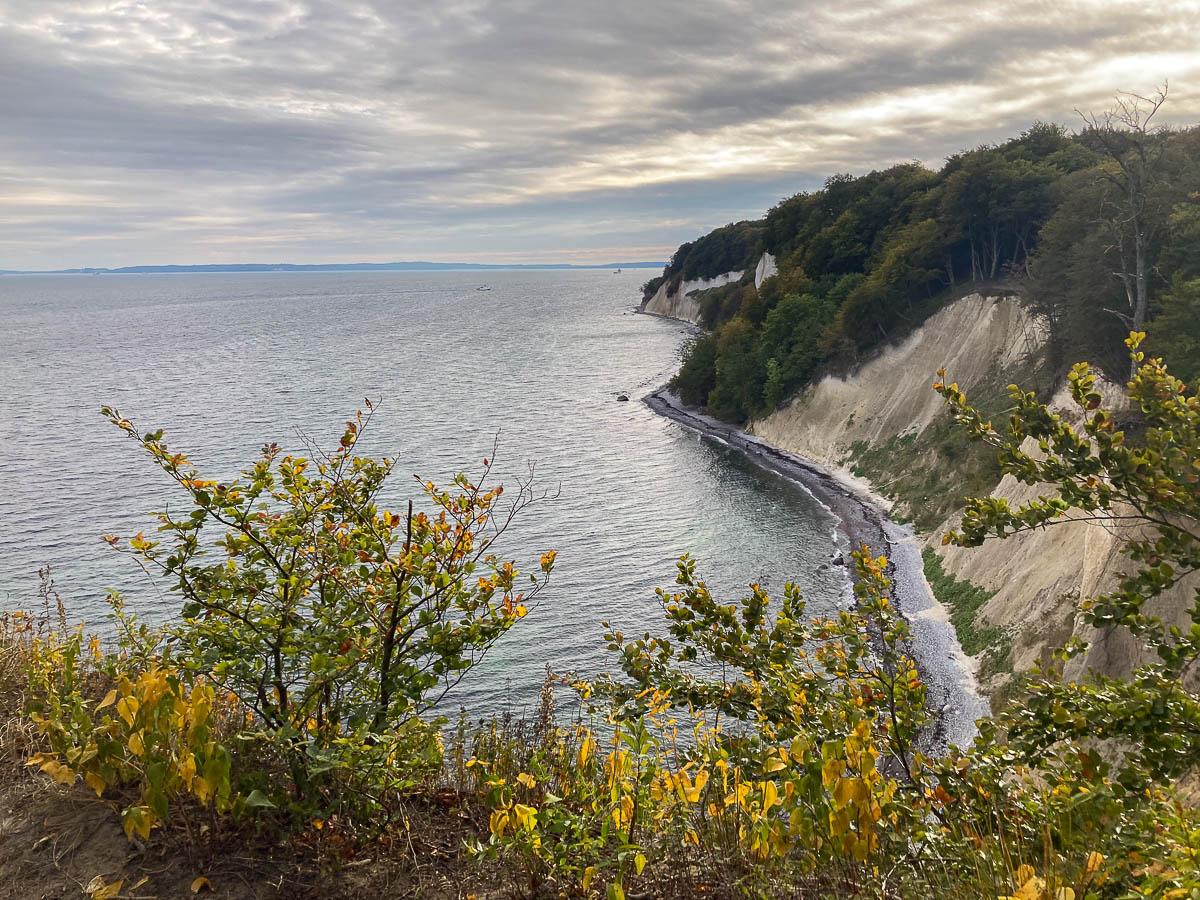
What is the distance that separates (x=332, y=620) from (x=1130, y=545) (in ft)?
20.6

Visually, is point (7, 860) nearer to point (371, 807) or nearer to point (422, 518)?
point (371, 807)

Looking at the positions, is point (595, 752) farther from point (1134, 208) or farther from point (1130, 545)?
point (1134, 208)

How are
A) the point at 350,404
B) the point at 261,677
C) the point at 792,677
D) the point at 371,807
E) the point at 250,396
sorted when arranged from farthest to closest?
the point at 250,396 < the point at 350,404 < the point at 792,677 < the point at 261,677 < the point at 371,807

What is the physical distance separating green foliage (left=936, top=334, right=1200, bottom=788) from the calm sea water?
968 cm

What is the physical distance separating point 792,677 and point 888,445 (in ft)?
168

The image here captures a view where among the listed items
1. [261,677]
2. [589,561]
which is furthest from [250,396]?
[261,677]

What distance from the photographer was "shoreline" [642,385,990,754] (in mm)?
25547

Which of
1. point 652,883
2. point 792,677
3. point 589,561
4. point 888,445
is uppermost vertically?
Result: point 792,677

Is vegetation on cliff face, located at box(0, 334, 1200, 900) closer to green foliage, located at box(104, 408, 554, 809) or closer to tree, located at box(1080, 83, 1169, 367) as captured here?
green foliage, located at box(104, 408, 554, 809)

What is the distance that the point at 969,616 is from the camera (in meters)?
31.6

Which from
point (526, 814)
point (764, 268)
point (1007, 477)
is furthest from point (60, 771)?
point (764, 268)

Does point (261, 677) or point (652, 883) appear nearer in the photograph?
point (652, 883)

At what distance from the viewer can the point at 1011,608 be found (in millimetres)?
29578

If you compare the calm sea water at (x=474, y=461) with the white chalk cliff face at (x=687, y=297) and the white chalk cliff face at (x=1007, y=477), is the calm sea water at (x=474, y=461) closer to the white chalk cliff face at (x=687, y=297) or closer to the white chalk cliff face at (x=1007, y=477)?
the white chalk cliff face at (x=1007, y=477)
